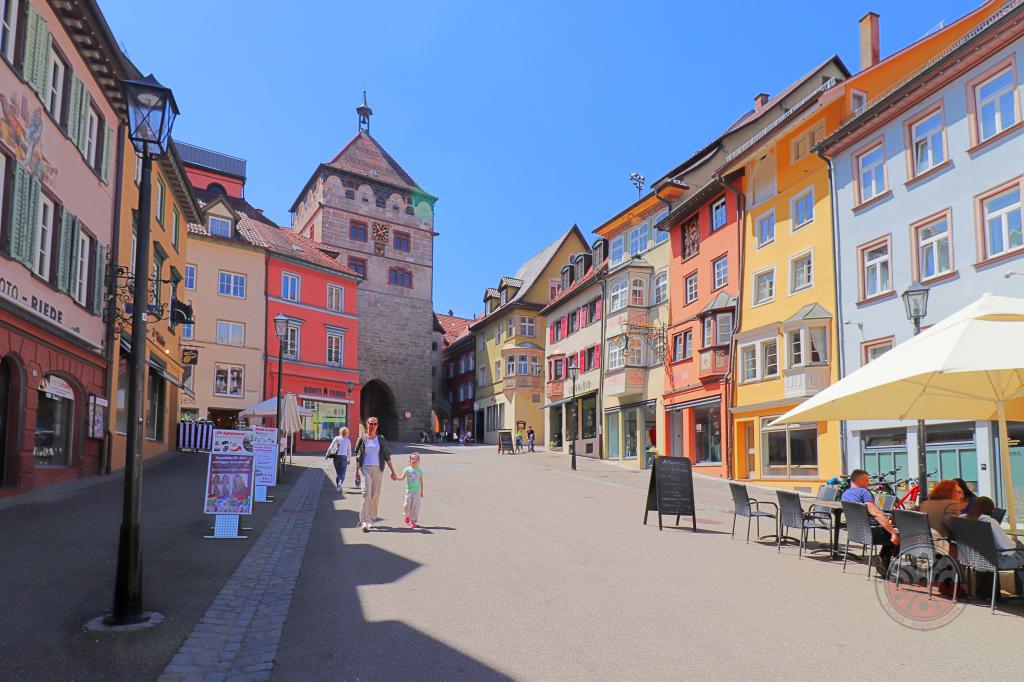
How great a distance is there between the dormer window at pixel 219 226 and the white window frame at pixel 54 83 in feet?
85.6

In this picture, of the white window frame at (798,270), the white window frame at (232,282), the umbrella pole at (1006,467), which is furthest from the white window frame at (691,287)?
the umbrella pole at (1006,467)

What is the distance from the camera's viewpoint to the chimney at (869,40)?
28.9 m

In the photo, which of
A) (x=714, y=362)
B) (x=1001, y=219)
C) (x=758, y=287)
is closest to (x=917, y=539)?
(x=1001, y=219)

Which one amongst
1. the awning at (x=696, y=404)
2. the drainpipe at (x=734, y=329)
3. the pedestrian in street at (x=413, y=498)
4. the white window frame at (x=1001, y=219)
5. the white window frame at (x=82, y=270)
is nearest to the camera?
the pedestrian in street at (x=413, y=498)

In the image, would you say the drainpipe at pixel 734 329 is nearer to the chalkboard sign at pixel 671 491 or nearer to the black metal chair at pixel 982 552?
the chalkboard sign at pixel 671 491

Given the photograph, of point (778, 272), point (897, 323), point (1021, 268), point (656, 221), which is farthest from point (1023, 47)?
point (656, 221)

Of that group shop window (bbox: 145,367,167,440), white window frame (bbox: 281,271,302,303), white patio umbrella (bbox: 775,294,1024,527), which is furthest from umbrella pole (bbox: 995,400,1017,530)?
white window frame (bbox: 281,271,302,303)

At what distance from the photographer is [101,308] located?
20.5 metres

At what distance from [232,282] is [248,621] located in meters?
39.0

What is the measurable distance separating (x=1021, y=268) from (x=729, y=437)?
1346cm

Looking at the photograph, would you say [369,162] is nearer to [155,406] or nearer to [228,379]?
[228,379]

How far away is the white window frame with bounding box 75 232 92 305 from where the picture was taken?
18688 millimetres

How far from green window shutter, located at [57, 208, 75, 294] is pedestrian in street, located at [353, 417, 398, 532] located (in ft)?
26.4

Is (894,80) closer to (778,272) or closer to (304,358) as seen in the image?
(778,272)
